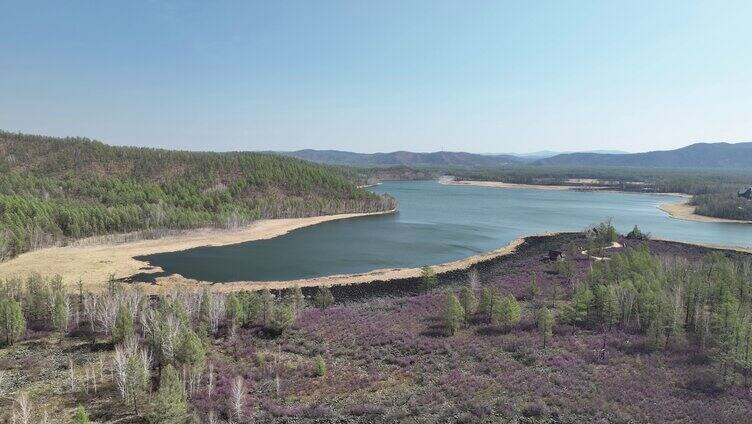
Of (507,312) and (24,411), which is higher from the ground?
(24,411)

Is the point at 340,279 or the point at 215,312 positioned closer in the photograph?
the point at 215,312

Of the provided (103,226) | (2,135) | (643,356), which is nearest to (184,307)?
(643,356)

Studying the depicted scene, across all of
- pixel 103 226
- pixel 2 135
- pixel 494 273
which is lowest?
pixel 494 273

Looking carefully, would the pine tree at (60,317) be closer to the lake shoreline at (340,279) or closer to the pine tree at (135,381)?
the lake shoreline at (340,279)

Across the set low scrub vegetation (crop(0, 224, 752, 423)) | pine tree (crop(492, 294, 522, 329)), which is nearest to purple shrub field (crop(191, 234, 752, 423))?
low scrub vegetation (crop(0, 224, 752, 423))

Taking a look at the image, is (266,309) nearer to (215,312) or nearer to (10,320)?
(215,312)

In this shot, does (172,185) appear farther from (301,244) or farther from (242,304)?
(242,304)

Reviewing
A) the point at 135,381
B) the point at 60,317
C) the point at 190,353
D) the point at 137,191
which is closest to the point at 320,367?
the point at 190,353
